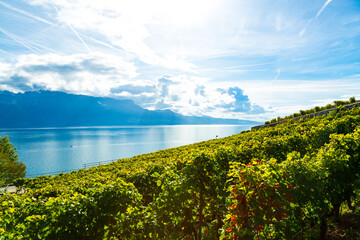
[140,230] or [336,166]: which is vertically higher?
[336,166]

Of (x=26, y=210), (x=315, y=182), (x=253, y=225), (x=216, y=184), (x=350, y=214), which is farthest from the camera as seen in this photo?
(x=350, y=214)

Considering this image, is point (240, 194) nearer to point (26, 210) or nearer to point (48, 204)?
point (48, 204)

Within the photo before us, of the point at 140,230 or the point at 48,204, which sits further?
the point at 140,230

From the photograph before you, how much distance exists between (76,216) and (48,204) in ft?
2.11

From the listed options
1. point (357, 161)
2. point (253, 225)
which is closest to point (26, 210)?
point (253, 225)

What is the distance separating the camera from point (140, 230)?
488cm

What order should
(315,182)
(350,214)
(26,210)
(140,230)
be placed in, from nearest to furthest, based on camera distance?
(26,210)
(315,182)
(140,230)
(350,214)

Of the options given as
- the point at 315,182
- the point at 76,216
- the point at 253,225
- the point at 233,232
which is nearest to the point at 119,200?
the point at 76,216

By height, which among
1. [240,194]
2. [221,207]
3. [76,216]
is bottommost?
[221,207]

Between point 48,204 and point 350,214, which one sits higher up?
point 48,204

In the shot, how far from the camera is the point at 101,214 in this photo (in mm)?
4465

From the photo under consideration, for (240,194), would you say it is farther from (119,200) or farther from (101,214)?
(101,214)

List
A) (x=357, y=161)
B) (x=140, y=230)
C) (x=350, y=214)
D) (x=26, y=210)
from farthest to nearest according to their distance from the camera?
(x=350, y=214) < (x=357, y=161) < (x=140, y=230) < (x=26, y=210)

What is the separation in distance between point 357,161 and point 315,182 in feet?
12.9
